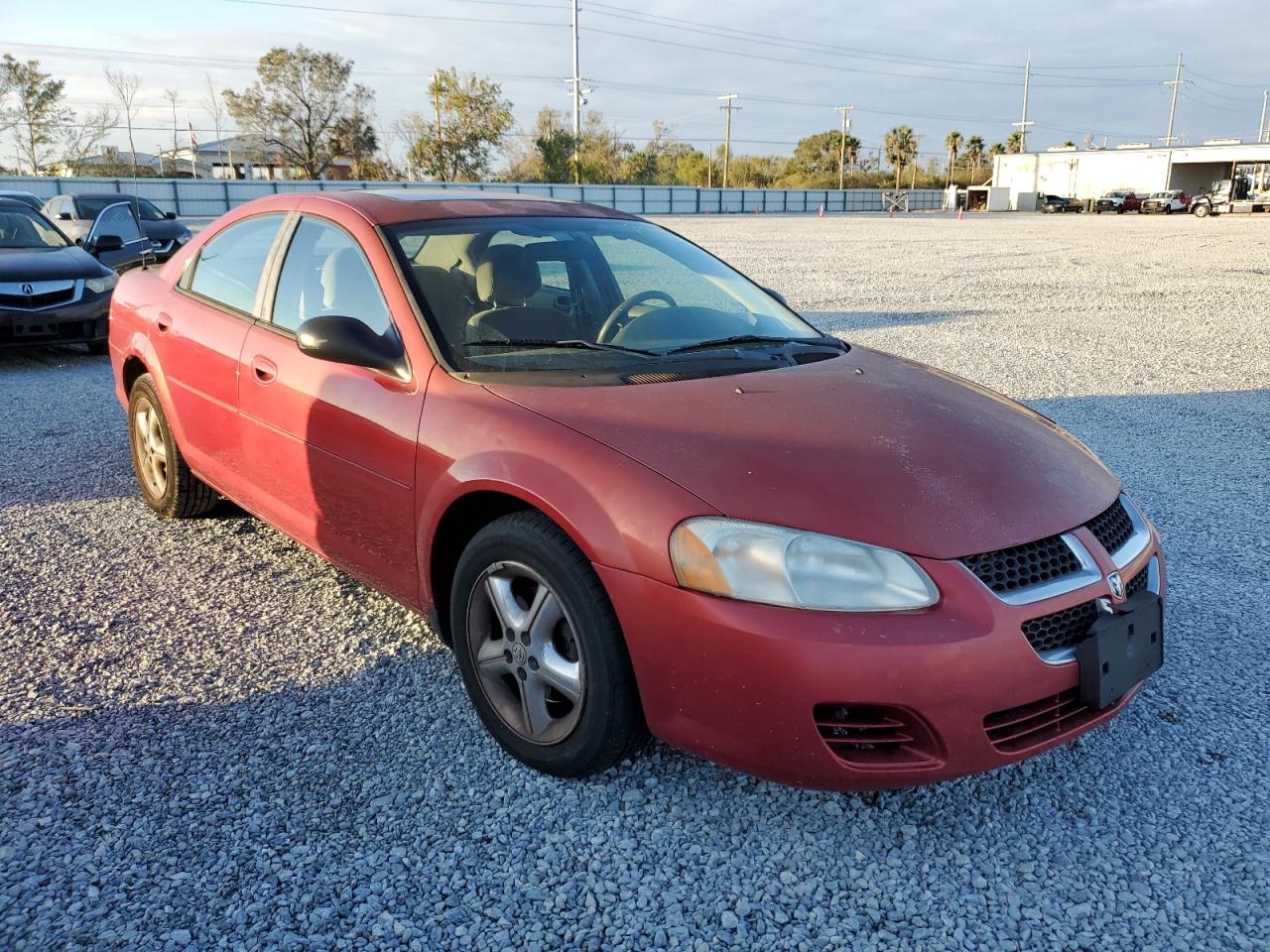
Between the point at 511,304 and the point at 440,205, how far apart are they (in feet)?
2.04

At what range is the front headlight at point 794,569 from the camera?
212 centimetres

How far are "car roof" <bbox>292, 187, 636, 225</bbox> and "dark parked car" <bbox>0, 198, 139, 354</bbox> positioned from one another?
20.3 ft

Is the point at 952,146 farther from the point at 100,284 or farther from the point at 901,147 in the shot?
the point at 100,284

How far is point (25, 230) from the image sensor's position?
9.42 metres

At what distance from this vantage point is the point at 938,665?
2068mm

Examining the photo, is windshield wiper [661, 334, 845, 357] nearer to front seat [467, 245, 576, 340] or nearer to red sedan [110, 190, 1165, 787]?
red sedan [110, 190, 1165, 787]

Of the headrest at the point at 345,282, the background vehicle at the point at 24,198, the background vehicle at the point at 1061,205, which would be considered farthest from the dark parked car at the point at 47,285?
the background vehicle at the point at 1061,205

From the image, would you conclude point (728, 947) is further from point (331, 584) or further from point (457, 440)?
point (331, 584)

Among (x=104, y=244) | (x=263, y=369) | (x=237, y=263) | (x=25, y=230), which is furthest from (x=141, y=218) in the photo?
(x=263, y=369)

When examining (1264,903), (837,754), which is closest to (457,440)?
(837,754)

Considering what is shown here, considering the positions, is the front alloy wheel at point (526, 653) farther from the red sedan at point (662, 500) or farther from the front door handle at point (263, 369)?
the front door handle at point (263, 369)

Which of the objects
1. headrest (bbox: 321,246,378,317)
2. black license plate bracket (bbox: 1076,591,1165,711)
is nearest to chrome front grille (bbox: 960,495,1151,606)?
black license plate bracket (bbox: 1076,591,1165,711)

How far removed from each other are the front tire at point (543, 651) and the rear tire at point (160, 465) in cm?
226

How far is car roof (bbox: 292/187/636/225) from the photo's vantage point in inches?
134
